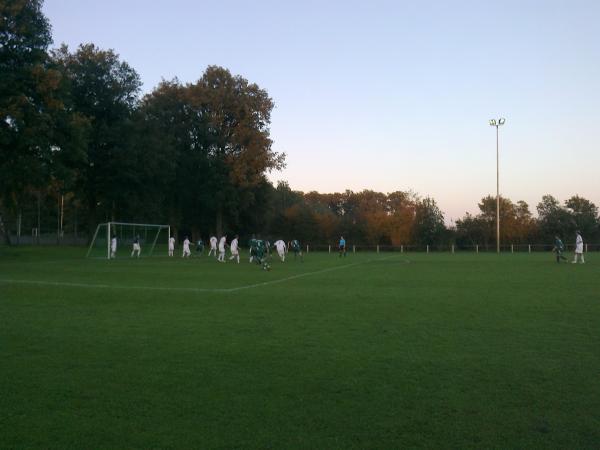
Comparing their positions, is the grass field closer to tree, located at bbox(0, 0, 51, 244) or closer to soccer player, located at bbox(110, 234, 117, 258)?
tree, located at bbox(0, 0, 51, 244)

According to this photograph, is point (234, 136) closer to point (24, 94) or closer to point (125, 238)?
point (125, 238)

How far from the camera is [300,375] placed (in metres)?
6.76

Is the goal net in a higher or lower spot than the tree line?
lower

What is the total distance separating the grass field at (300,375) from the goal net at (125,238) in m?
27.5

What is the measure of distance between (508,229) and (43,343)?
68175mm

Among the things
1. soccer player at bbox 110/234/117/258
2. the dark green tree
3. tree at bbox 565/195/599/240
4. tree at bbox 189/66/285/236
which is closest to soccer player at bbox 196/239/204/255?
tree at bbox 189/66/285/236

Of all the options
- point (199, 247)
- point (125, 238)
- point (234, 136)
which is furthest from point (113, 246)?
point (234, 136)

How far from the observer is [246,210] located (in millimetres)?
62094

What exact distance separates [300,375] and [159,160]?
42244 mm

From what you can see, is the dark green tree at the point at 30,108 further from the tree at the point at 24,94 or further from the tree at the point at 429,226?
the tree at the point at 429,226

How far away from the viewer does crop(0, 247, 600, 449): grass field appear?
16.1 ft

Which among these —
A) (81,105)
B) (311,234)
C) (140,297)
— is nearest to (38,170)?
(81,105)

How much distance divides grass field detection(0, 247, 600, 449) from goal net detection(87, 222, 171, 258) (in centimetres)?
2746

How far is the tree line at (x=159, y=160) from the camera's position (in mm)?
32844
